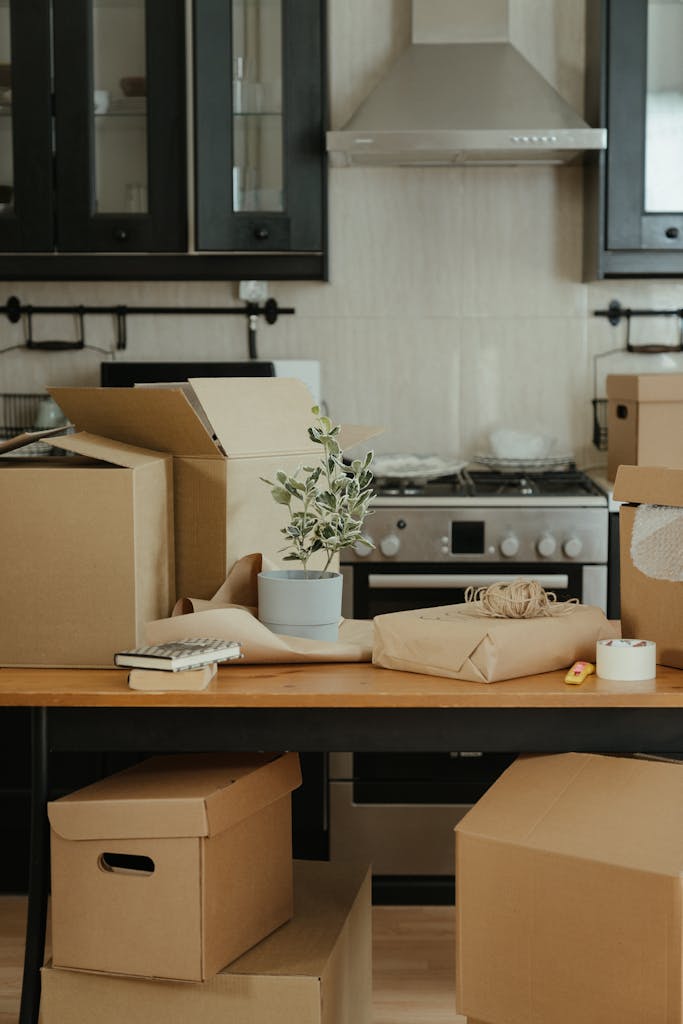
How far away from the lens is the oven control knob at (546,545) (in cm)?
310

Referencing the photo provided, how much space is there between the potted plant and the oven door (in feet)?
4.13

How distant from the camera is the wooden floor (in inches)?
94.7

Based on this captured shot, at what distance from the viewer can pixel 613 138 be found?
334 cm

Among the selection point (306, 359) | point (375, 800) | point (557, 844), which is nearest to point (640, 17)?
point (306, 359)

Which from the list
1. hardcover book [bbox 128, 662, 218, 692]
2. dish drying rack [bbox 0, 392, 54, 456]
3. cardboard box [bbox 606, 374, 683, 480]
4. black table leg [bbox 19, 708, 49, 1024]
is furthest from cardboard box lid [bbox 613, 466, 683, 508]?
dish drying rack [bbox 0, 392, 54, 456]

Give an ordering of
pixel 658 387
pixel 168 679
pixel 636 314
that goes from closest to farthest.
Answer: pixel 168 679 < pixel 658 387 < pixel 636 314

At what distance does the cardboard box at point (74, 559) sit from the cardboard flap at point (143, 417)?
0.10m

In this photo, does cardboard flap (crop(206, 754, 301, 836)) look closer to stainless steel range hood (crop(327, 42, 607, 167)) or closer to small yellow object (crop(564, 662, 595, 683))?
small yellow object (crop(564, 662, 595, 683))

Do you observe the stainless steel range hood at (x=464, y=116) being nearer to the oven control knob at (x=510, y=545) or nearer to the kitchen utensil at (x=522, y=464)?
the kitchen utensil at (x=522, y=464)

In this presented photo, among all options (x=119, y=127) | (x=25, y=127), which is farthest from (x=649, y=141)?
(x=25, y=127)

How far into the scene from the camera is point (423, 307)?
3779mm

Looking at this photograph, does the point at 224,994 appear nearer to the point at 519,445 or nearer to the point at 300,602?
the point at 300,602

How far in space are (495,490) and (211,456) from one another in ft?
4.92

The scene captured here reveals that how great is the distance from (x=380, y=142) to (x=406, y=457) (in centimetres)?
90
